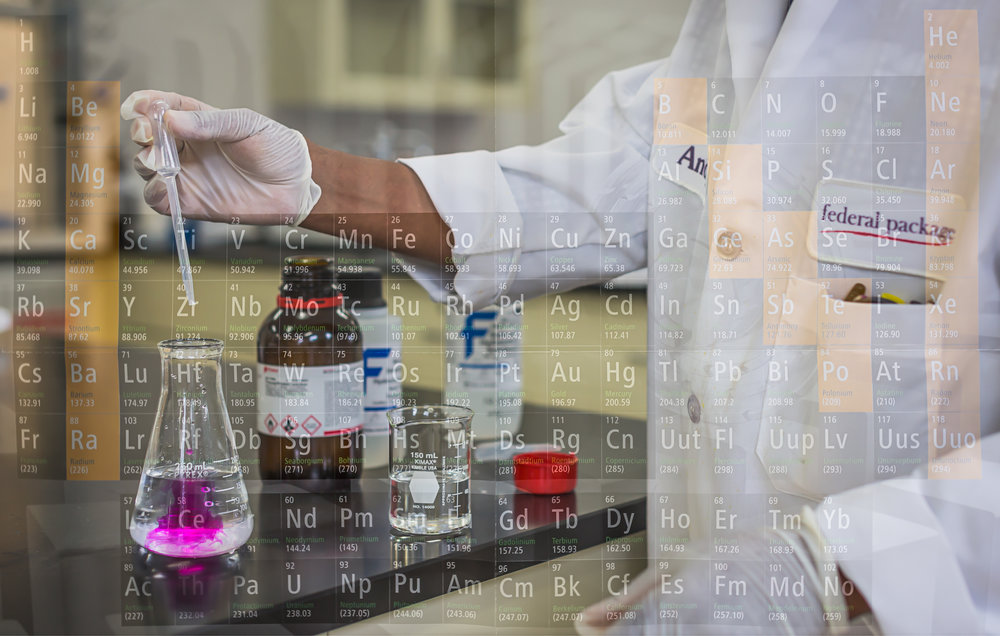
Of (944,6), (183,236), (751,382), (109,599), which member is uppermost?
(944,6)

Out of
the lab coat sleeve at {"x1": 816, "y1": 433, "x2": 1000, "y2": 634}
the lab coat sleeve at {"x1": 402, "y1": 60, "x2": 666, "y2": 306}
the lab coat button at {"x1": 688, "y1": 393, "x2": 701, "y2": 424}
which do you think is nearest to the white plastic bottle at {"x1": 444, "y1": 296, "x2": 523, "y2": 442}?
the lab coat sleeve at {"x1": 402, "y1": 60, "x2": 666, "y2": 306}

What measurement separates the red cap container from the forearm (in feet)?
0.68

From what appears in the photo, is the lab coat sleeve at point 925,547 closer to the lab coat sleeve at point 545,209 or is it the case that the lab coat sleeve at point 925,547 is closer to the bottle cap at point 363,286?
the lab coat sleeve at point 545,209

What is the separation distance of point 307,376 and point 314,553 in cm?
15

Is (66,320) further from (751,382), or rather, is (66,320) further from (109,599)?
(751,382)

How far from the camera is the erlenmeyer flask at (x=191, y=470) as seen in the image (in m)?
0.59

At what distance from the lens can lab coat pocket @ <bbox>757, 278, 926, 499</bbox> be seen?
0.62m

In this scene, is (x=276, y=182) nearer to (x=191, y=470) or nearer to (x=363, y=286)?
(x=363, y=286)

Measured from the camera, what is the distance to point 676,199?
2.18 ft

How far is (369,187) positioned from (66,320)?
0.96ft

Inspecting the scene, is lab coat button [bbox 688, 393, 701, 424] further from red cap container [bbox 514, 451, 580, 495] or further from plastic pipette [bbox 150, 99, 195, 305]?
plastic pipette [bbox 150, 99, 195, 305]

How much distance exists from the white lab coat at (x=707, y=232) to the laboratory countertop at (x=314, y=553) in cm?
6

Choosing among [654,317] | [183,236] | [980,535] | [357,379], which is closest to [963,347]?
[980,535]

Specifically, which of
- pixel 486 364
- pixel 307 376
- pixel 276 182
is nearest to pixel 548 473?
pixel 486 364
